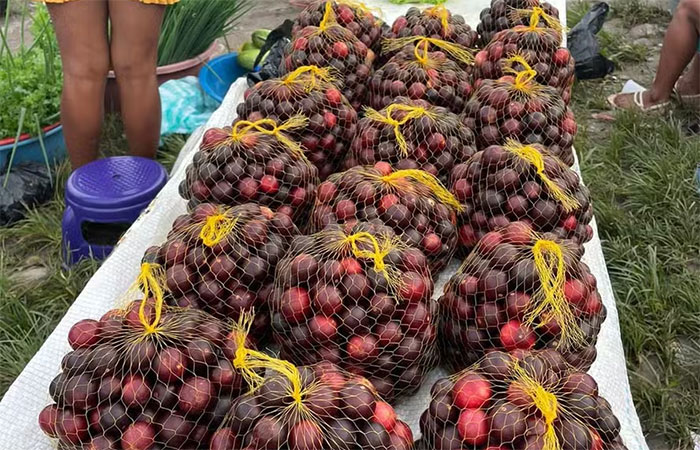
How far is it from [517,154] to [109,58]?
171cm

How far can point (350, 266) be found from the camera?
1266mm

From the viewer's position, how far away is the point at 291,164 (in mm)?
1703

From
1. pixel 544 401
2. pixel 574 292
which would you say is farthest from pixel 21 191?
pixel 544 401

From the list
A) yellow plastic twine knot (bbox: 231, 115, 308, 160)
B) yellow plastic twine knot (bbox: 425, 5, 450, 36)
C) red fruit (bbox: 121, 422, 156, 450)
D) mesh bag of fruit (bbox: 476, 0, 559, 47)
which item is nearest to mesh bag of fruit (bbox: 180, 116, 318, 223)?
yellow plastic twine knot (bbox: 231, 115, 308, 160)

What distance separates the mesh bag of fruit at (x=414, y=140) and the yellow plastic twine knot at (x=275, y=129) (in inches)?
7.0

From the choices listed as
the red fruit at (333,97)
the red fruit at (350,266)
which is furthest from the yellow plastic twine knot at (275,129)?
the red fruit at (350,266)

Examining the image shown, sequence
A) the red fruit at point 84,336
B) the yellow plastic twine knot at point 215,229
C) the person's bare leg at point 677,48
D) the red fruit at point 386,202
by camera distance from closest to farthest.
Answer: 1. the red fruit at point 84,336
2. the yellow plastic twine knot at point 215,229
3. the red fruit at point 386,202
4. the person's bare leg at point 677,48

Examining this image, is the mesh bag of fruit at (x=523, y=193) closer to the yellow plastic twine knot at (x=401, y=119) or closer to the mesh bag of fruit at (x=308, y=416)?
the yellow plastic twine knot at (x=401, y=119)

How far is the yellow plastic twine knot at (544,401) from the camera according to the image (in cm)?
100

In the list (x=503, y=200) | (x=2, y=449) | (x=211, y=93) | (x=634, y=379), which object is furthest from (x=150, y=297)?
(x=211, y=93)

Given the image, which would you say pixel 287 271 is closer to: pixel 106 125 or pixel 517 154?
pixel 517 154

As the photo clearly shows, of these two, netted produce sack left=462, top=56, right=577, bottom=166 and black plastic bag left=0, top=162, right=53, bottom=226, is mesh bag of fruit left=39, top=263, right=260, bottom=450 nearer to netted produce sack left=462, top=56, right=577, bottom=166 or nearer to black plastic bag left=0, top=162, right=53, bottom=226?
netted produce sack left=462, top=56, right=577, bottom=166

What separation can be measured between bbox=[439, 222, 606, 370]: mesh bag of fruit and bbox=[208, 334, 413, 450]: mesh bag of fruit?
1.04 feet

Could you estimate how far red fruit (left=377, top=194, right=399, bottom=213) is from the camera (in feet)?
4.99
